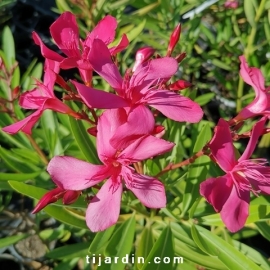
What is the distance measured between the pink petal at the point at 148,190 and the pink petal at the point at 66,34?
12.1 inches

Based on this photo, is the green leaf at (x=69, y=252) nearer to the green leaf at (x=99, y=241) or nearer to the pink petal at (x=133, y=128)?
the green leaf at (x=99, y=241)

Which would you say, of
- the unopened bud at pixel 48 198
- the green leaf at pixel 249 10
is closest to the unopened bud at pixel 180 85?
the unopened bud at pixel 48 198

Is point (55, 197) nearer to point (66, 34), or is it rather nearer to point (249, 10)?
point (66, 34)

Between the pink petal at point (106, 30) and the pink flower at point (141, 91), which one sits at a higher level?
the pink petal at point (106, 30)

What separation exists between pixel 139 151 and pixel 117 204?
0.13m

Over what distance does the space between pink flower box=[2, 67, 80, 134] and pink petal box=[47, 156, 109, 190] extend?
0.43 ft

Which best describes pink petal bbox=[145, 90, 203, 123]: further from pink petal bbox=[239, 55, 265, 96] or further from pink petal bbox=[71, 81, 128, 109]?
pink petal bbox=[239, 55, 265, 96]

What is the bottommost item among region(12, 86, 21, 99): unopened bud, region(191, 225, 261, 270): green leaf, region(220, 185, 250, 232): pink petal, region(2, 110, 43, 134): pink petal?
region(191, 225, 261, 270): green leaf

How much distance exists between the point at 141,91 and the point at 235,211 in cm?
32

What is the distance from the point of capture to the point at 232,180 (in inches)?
37.7

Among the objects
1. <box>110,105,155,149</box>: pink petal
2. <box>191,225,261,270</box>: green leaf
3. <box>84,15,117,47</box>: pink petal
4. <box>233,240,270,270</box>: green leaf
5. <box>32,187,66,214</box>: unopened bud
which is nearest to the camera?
<box>110,105,155,149</box>: pink petal

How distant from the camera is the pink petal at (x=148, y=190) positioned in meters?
0.90

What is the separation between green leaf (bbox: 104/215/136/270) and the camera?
48.8 inches

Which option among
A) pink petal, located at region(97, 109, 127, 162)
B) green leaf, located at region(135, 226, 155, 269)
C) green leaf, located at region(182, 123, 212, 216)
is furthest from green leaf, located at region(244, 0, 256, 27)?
pink petal, located at region(97, 109, 127, 162)
